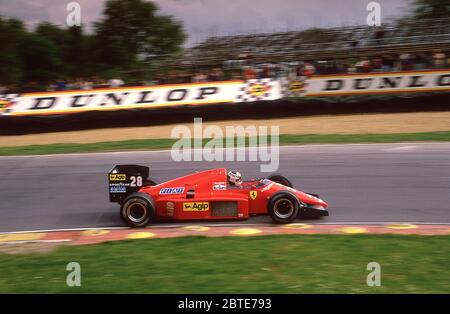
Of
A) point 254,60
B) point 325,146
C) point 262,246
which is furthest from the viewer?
point 254,60

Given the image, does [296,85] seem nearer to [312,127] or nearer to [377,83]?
[312,127]

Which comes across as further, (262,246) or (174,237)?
(174,237)

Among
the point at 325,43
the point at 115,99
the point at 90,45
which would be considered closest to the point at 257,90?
the point at 325,43

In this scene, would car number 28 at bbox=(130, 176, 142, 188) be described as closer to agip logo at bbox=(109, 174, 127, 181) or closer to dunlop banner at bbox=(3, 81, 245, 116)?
agip logo at bbox=(109, 174, 127, 181)

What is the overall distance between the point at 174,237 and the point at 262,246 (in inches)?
54.7

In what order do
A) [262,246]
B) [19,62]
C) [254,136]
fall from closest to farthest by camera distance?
[262,246] < [254,136] < [19,62]

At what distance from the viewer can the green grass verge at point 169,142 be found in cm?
1523

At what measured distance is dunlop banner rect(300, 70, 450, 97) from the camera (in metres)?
20.4

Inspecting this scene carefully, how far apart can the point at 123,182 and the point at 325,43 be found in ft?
57.2

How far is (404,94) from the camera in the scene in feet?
68.2

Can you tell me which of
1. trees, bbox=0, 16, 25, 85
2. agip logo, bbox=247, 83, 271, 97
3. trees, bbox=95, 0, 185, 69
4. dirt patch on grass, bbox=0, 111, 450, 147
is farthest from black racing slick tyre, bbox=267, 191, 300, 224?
trees, bbox=95, 0, 185, 69

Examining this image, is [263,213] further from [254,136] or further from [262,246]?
[254,136]

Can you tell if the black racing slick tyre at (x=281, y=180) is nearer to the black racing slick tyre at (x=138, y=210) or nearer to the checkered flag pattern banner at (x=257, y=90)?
the black racing slick tyre at (x=138, y=210)
